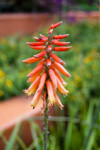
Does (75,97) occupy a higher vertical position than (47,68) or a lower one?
lower

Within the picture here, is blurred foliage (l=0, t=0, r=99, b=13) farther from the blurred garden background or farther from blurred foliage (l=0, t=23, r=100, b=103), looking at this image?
blurred foliage (l=0, t=23, r=100, b=103)

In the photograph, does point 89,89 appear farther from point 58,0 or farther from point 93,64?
point 58,0

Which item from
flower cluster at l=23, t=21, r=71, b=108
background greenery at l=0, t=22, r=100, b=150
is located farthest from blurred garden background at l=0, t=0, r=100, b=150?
flower cluster at l=23, t=21, r=71, b=108

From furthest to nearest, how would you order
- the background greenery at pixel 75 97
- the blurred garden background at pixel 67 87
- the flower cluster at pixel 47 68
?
the background greenery at pixel 75 97 < the blurred garden background at pixel 67 87 < the flower cluster at pixel 47 68

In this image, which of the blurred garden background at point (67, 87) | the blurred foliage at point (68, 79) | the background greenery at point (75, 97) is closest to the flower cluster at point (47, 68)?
the blurred garden background at point (67, 87)

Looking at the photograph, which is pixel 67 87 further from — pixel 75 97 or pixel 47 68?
pixel 47 68

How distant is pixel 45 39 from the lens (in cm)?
144

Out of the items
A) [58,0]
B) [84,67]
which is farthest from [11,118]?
[58,0]

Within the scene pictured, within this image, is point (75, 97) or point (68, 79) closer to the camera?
point (75, 97)

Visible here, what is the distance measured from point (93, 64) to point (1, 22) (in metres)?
5.33

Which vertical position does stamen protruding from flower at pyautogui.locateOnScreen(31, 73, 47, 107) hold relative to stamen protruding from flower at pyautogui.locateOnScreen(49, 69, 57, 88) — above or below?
below

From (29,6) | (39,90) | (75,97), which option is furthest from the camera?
(29,6)

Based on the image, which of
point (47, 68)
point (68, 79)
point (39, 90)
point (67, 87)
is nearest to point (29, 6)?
point (68, 79)

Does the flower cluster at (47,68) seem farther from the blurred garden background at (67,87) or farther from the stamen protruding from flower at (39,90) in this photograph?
the blurred garden background at (67,87)
